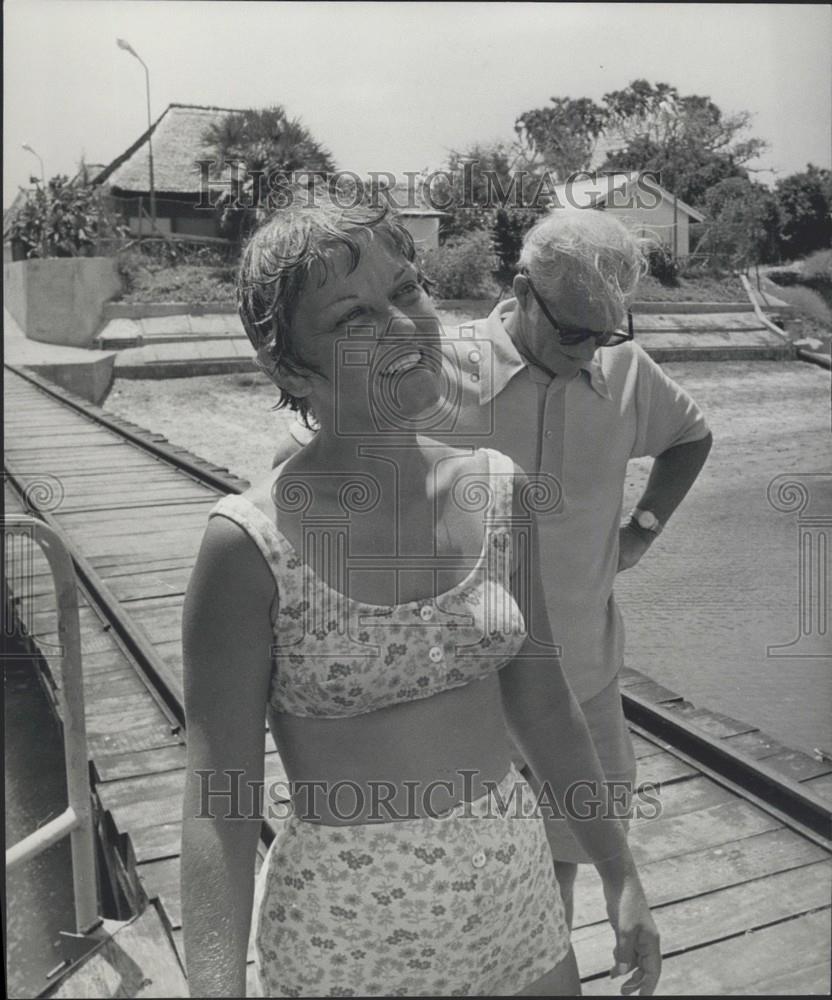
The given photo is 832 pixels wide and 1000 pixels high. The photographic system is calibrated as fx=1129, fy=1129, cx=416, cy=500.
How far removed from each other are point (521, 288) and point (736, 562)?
18.2 feet

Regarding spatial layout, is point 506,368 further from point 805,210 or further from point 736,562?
point 736,562

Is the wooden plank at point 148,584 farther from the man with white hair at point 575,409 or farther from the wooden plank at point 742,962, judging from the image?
the man with white hair at point 575,409

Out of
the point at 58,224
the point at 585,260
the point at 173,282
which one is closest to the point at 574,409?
the point at 585,260

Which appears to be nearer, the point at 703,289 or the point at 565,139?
the point at 565,139

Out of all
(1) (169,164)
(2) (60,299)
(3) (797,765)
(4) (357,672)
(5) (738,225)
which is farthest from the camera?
(1) (169,164)

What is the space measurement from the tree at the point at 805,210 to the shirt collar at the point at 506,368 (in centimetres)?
72

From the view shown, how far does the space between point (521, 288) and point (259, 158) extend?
929 cm

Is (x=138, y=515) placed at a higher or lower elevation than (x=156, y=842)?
lower

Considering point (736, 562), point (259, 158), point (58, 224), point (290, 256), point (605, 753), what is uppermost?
point (259, 158)

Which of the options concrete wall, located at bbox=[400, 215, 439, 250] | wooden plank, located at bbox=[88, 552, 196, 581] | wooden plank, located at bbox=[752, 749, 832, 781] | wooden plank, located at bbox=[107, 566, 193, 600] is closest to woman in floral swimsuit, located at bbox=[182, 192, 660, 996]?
concrete wall, located at bbox=[400, 215, 439, 250]

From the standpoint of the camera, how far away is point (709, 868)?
2467 mm

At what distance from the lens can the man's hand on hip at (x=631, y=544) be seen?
2092mm

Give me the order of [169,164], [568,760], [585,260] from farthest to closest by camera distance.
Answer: [169,164]
[585,260]
[568,760]

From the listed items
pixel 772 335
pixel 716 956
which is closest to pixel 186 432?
pixel 772 335
